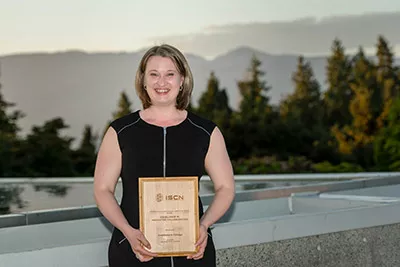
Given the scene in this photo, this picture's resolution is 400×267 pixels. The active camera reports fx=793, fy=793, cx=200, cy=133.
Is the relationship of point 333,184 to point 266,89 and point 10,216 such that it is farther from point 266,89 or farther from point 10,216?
point 266,89

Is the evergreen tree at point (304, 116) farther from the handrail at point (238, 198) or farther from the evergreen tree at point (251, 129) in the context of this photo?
the handrail at point (238, 198)

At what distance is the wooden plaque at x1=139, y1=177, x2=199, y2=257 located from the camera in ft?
7.91

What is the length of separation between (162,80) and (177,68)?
64 millimetres

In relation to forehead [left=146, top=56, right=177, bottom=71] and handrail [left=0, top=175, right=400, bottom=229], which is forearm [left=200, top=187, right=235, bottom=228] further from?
handrail [left=0, top=175, right=400, bottom=229]

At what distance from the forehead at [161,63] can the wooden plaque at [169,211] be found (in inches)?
15.4

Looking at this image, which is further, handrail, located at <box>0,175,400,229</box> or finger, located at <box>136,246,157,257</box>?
handrail, located at <box>0,175,400,229</box>

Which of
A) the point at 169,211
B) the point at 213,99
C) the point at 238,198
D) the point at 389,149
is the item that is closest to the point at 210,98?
the point at 213,99

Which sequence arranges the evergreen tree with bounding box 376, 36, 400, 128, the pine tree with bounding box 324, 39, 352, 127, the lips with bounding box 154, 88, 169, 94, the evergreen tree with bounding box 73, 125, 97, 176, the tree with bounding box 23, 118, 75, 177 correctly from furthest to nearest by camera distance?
1. the pine tree with bounding box 324, 39, 352, 127
2. the evergreen tree with bounding box 376, 36, 400, 128
3. the evergreen tree with bounding box 73, 125, 97, 176
4. the tree with bounding box 23, 118, 75, 177
5. the lips with bounding box 154, 88, 169, 94

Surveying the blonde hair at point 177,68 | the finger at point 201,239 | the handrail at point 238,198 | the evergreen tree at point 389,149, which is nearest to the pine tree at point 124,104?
the evergreen tree at point 389,149

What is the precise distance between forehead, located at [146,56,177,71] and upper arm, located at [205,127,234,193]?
265 mm

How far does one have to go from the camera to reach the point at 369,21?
1396 inches

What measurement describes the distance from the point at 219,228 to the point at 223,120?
2340cm

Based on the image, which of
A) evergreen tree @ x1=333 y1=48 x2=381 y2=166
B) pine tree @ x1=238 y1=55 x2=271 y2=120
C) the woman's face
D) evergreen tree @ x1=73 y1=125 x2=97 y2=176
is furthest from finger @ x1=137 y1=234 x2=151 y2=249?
pine tree @ x1=238 y1=55 x2=271 y2=120

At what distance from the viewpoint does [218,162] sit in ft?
8.71
